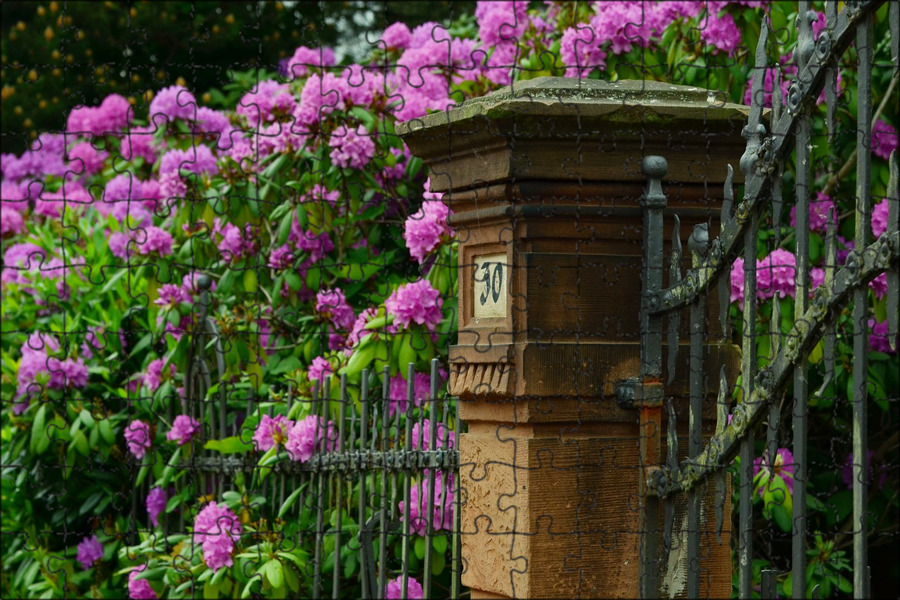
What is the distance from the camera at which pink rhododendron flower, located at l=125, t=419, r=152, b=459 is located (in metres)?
4.52

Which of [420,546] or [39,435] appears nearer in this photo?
[420,546]

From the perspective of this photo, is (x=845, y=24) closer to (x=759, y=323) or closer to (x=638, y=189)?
(x=638, y=189)

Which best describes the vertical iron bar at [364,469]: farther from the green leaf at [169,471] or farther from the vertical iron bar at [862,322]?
the vertical iron bar at [862,322]

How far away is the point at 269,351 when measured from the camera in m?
4.65

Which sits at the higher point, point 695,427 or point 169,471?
point 695,427

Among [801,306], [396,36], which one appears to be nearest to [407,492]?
[801,306]

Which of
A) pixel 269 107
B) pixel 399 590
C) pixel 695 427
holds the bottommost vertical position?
pixel 399 590

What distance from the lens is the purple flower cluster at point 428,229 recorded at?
147 inches

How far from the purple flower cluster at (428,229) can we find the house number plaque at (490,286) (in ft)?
3.55

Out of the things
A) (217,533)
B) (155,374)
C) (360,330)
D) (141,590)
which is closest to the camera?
(217,533)

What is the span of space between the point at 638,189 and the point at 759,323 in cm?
156

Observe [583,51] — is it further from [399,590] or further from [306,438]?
[399,590]

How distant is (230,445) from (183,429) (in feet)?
1.22

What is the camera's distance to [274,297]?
444 cm
